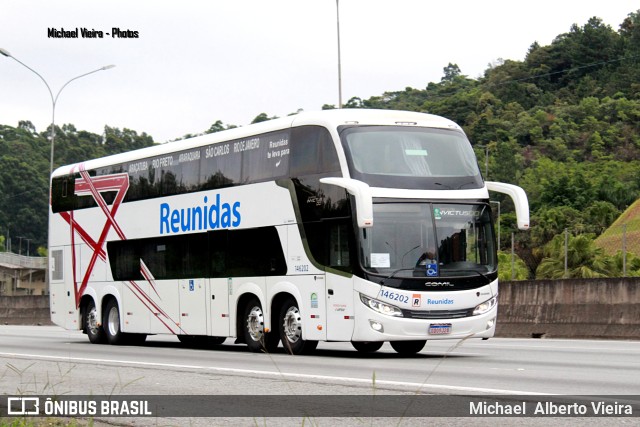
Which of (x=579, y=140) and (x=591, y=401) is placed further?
(x=579, y=140)

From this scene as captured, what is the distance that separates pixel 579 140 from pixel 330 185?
410 feet

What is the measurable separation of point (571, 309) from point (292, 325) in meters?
7.72

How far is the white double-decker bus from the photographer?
57.6 feet

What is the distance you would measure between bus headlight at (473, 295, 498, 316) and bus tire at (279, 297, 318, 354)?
9.38 feet

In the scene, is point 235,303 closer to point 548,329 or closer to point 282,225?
point 282,225

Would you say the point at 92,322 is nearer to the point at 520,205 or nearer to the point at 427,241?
the point at 427,241

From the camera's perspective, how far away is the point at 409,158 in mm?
18203

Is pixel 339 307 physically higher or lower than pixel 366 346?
higher

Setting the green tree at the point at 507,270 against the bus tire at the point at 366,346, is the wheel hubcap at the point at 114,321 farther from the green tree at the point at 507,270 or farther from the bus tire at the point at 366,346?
the green tree at the point at 507,270

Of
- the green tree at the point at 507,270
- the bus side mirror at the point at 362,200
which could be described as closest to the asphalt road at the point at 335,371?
the bus side mirror at the point at 362,200

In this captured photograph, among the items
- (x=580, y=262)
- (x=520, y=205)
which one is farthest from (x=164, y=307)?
(x=580, y=262)

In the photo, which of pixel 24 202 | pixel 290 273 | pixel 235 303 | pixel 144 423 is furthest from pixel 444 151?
pixel 24 202

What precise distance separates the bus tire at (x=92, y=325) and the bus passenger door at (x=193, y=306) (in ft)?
11.9

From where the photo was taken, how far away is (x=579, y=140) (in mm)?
139125
